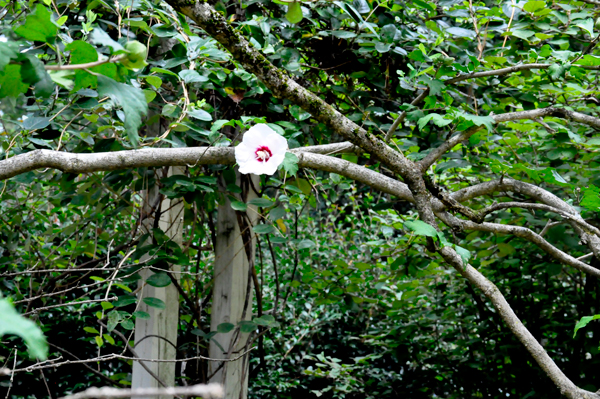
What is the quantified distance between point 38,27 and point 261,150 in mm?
572

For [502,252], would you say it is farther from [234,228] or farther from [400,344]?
[234,228]

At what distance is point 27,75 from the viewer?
22.0 inches

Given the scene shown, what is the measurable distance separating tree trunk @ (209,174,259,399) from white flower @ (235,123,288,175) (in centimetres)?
78

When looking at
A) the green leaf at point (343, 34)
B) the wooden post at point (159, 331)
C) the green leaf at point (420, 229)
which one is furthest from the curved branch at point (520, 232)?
the wooden post at point (159, 331)

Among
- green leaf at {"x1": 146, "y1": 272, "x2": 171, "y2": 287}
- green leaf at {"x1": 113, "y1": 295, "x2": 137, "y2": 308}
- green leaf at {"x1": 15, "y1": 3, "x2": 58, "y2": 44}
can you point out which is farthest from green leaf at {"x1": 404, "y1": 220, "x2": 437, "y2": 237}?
green leaf at {"x1": 113, "y1": 295, "x2": 137, "y2": 308}

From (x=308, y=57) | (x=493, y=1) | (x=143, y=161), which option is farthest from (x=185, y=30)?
(x=493, y=1)

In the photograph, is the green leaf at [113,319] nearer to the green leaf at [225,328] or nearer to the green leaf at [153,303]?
the green leaf at [153,303]

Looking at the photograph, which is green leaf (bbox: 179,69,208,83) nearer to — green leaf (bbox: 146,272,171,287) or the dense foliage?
the dense foliage

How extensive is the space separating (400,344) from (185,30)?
1.81 m

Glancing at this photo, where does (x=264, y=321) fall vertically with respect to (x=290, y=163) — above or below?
below

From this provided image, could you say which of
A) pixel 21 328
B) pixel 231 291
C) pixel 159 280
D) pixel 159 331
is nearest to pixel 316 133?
pixel 231 291

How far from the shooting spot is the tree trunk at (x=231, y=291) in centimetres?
188

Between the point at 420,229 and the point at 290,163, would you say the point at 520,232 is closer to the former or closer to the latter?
the point at 420,229

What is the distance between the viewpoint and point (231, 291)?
1.91 meters
